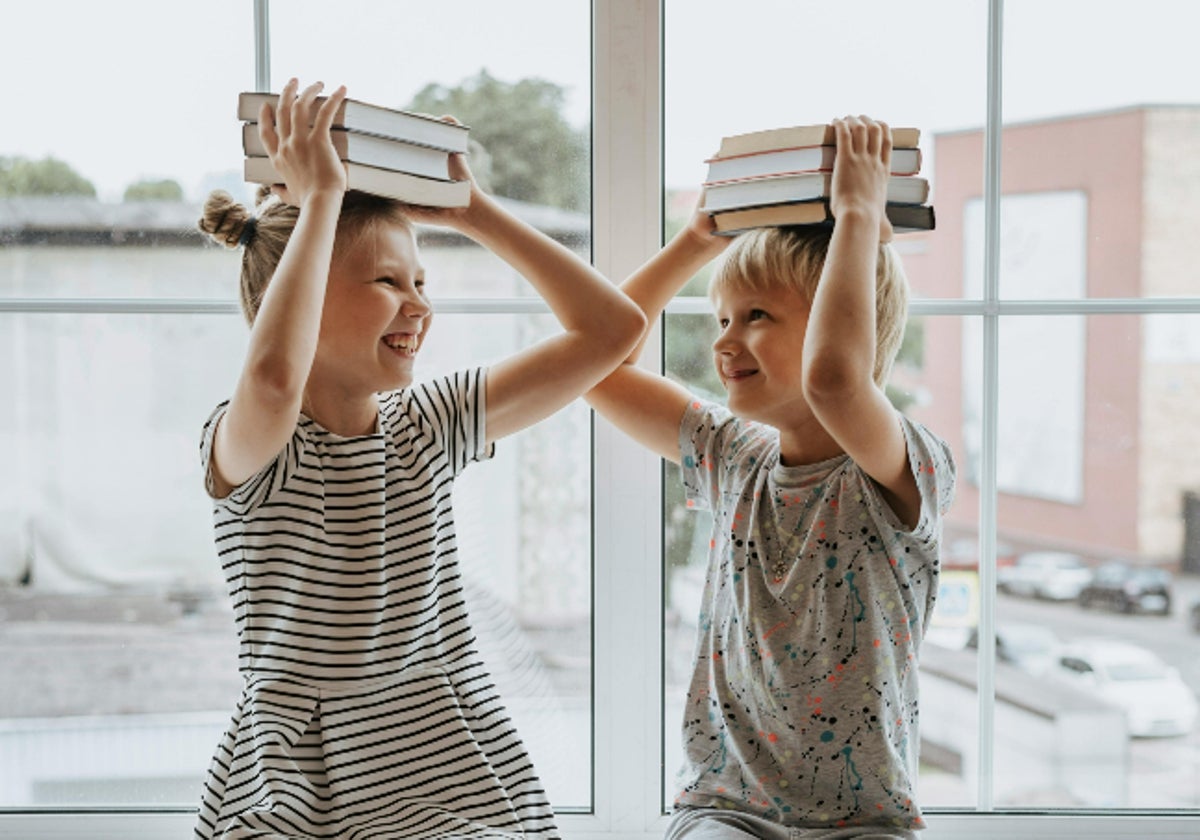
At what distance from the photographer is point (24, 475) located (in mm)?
1662

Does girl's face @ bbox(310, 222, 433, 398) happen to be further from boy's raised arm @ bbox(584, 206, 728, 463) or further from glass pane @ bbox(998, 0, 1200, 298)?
glass pane @ bbox(998, 0, 1200, 298)

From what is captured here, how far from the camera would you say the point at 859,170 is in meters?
1.29

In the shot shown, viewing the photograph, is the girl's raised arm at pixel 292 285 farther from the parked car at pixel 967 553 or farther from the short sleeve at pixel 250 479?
the parked car at pixel 967 553

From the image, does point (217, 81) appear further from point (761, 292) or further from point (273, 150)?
point (761, 292)

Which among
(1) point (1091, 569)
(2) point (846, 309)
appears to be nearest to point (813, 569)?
(2) point (846, 309)

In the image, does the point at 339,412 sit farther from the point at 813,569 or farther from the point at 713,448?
the point at 813,569

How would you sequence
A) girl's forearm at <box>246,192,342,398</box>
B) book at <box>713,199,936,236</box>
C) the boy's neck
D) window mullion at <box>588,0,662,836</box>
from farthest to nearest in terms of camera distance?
1. window mullion at <box>588,0,662,836</box>
2. the boy's neck
3. book at <box>713,199,936,236</box>
4. girl's forearm at <box>246,192,342,398</box>

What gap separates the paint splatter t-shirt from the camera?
1.34m

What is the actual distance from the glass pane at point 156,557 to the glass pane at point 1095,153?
66cm

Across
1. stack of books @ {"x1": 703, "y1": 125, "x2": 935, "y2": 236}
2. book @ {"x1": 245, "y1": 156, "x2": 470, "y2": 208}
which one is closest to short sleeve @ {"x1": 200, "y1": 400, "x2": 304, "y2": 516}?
book @ {"x1": 245, "y1": 156, "x2": 470, "y2": 208}

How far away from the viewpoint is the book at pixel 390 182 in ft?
4.19

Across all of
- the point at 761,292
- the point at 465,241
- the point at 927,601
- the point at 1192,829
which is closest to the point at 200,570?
the point at 465,241

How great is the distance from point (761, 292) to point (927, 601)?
414 mm

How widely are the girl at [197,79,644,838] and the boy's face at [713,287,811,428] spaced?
12cm
